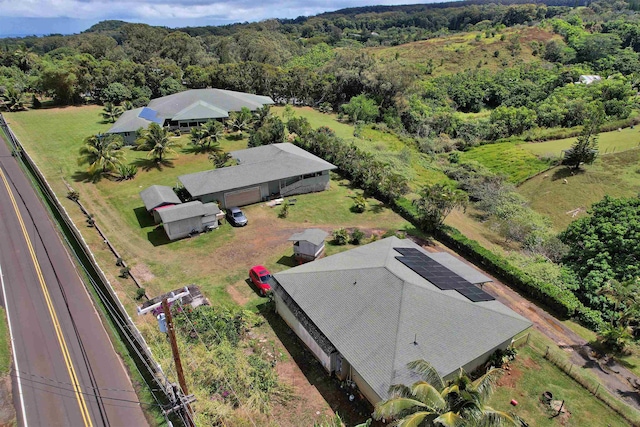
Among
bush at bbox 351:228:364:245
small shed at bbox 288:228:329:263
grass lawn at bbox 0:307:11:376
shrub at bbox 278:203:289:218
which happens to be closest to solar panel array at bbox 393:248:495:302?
small shed at bbox 288:228:329:263

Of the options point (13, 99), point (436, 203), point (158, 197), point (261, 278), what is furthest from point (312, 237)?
point (13, 99)

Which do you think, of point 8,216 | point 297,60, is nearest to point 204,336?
point 8,216

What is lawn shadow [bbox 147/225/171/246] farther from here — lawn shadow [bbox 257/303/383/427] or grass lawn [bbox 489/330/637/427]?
grass lawn [bbox 489/330/637/427]

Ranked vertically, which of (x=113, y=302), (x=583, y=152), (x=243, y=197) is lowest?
(x=583, y=152)

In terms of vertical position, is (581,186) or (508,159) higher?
(581,186)

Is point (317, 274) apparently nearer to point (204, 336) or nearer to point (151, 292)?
point (204, 336)

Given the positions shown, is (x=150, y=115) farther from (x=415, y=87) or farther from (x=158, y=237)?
(x=415, y=87)
